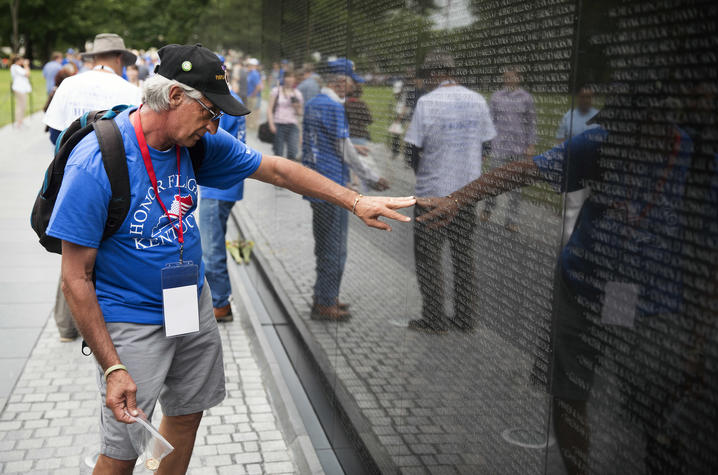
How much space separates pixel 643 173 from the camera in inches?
63.3

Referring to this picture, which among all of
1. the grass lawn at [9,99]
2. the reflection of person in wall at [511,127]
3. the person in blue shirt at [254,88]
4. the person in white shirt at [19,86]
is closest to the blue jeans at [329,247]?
the reflection of person in wall at [511,127]

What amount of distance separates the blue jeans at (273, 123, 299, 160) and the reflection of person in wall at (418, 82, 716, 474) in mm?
4472

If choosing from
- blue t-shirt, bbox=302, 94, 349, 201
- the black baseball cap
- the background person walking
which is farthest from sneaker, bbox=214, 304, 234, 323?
the black baseball cap

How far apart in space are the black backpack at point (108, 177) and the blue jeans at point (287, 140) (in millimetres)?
3628

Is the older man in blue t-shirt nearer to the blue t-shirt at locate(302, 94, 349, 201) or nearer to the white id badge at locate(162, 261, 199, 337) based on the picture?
the blue t-shirt at locate(302, 94, 349, 201)

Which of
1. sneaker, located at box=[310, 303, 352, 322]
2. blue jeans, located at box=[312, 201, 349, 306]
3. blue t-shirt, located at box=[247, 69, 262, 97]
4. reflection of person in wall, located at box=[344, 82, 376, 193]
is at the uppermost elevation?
blue t-shirt, located at box=[247, 69, 262, 97]

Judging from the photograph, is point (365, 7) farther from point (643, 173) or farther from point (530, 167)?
point (643, 173)

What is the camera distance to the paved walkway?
13.3 ft

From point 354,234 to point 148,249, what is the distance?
5.47 ft

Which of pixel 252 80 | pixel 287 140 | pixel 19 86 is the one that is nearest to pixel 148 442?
pixel 287 140

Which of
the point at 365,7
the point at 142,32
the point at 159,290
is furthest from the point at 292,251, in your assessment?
the point at 142,32

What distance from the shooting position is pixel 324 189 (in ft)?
10.3

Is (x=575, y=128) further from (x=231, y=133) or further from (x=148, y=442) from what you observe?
(x=231, y=133)

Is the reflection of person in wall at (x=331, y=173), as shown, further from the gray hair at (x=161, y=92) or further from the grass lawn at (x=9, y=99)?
the grass lawn at (x=9, y=99)
